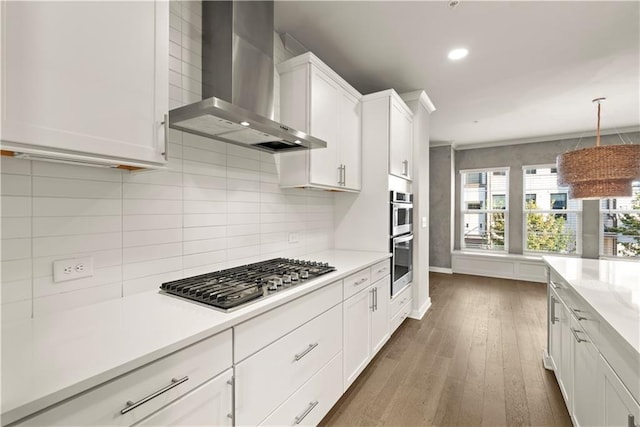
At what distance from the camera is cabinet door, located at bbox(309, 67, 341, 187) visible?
223 centimetres

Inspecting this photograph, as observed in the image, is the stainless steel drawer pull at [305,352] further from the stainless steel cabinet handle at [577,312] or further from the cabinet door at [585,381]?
the stainless steel cabinet handle at [577,312]

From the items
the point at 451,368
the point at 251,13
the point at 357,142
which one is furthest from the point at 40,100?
the point at 451,368

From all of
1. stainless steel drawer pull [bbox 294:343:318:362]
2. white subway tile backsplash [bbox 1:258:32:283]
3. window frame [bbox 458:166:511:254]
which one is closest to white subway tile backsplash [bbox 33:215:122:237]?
white subway tile backsplash [bbox 1:258:32:283]

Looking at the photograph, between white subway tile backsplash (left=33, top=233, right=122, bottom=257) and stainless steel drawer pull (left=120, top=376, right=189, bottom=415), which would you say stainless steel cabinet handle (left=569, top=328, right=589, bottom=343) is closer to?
stainless steel drawer pull (left=120, top=376, right=189, bottom=415)

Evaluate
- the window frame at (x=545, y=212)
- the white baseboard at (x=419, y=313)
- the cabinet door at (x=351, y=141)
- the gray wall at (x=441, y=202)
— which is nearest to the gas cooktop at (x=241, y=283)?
the cabinet door at (x=351, y=141)

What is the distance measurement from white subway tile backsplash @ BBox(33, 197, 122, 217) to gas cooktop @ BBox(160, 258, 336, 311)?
44 cm

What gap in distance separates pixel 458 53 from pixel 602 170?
1.57 meters

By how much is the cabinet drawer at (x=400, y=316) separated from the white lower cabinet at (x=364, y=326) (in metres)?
0.17

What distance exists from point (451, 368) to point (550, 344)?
2.78ft

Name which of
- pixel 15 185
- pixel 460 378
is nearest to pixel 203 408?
pixel 15 185

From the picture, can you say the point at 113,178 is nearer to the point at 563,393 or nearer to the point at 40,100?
the point at 40,100

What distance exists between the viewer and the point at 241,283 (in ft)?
4.76

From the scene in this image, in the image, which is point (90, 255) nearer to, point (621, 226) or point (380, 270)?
point (380, 270)

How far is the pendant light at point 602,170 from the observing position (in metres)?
2.17
